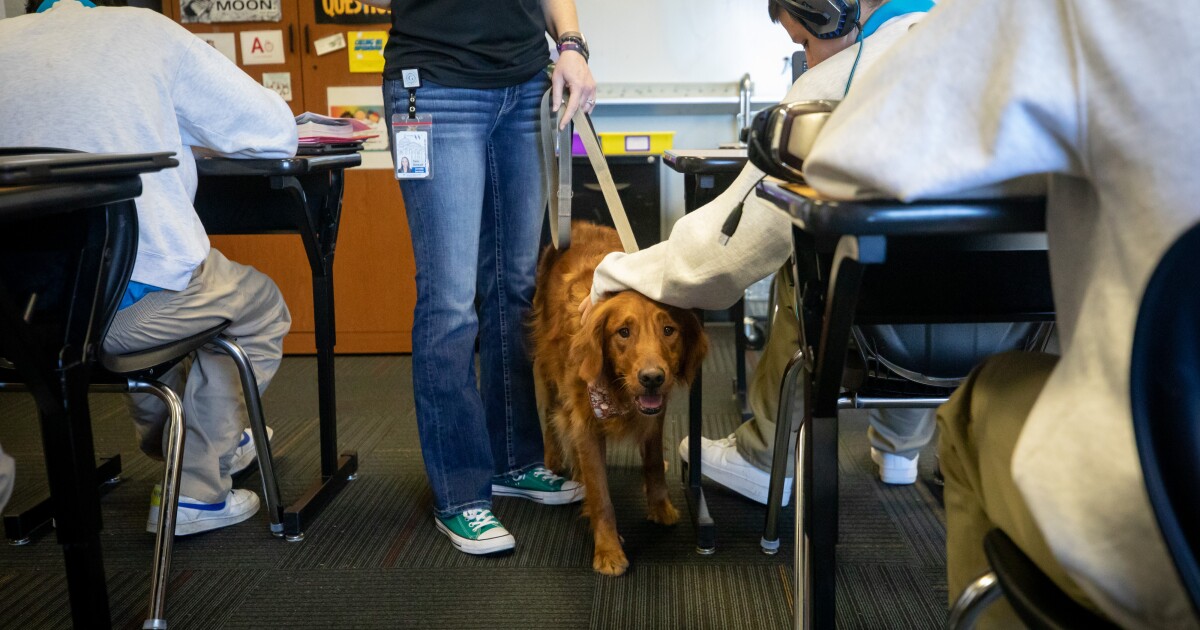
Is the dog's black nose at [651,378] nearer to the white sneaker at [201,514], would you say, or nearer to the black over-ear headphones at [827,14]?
the black over-ear headphones at [827,14]

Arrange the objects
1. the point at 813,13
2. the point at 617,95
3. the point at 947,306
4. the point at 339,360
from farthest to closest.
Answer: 1. the point at 617,95
2. the point at 339,360
3. the point at 813,13
4. the point at 947,306

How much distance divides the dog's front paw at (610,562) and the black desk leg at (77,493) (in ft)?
3.37

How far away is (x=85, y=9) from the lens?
1.90 metres

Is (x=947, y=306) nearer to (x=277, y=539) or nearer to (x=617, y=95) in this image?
(x=277, y=539)

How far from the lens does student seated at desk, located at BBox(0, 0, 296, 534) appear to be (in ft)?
5.81

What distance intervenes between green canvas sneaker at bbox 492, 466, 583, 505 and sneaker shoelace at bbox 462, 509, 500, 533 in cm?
27

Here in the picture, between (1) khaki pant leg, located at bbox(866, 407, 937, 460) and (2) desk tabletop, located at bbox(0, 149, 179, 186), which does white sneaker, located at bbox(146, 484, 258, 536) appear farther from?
(1) khaki pant leg, located at bbox(866, 407, 937, 460)

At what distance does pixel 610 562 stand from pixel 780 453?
451 mm

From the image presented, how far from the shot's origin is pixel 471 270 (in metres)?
2.11

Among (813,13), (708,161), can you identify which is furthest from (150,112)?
(813,13)

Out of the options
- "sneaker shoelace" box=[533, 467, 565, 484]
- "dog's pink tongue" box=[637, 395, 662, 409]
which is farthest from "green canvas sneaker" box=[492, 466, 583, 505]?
Answer: "dog's pink tongue" box=[637, 395, 662, 409]

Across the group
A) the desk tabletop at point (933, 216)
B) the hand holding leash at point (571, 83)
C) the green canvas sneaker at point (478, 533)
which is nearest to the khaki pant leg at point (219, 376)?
the green canvas sneaker at point (478, 533)

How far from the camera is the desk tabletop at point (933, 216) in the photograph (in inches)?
31.4

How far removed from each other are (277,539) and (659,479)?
37.8 inches
